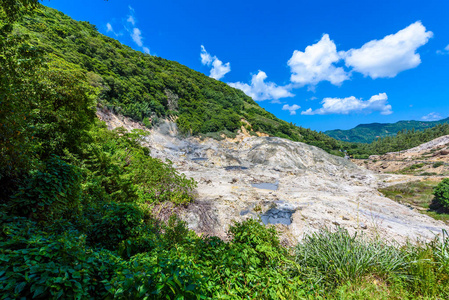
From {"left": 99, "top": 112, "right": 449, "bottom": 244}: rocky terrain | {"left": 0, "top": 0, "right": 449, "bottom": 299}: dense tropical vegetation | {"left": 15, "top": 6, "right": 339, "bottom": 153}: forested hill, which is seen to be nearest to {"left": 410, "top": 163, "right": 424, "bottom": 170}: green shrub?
{"left": 15, "top": 6, "right": 339, "bottom": 153}: forested hill

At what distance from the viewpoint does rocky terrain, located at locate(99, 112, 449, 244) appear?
25.8 ft

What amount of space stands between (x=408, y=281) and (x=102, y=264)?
Result: 4.97m

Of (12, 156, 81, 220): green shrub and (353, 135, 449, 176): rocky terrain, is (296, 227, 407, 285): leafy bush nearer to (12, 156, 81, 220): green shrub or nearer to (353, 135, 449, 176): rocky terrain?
(12, 156, 81, 220): green shrub

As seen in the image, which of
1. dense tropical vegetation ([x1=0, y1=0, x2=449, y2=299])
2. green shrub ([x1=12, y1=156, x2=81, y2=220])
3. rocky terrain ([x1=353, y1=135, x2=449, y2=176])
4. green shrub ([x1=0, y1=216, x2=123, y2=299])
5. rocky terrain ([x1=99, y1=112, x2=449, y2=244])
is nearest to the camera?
green shrub ([x1=0, y1=216, x2=123, y2=299])

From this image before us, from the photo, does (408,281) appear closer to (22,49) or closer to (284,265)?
(284,265)

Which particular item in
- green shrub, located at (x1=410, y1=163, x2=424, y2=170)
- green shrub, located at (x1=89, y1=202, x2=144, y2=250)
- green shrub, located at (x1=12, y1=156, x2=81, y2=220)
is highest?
green shrub, located at (x1=410, y1=163, x2=424, y2=170)

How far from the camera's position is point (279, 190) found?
14117 mm

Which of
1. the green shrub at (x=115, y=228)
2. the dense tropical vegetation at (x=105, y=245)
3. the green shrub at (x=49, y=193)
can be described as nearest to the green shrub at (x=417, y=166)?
the dense tropical vegetation at (x=105, y=245)

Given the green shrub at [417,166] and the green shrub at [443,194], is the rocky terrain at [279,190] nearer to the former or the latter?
the green shrub at [443,194]

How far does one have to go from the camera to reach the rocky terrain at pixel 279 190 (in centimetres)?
787

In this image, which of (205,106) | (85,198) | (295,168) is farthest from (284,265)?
(205,106)

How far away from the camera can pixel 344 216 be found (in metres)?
8.75

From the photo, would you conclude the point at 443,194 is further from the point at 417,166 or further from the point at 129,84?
the point at 129,84

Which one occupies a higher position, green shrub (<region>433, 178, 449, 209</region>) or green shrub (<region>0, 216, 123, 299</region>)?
green shrub (<region>0, 216, 123, 299</region>)
